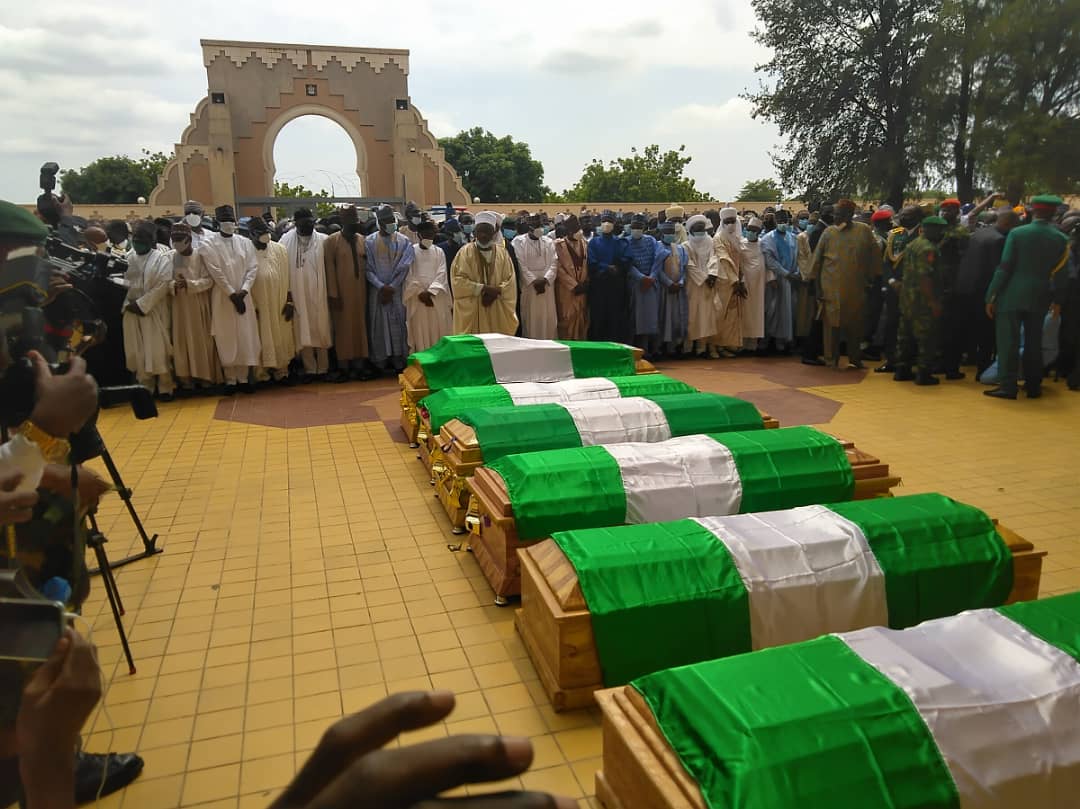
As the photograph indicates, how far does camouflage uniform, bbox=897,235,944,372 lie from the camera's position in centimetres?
818

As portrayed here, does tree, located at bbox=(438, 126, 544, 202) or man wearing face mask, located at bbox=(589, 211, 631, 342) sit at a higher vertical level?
tree, located at bbox=(438, 126, 544, 202)

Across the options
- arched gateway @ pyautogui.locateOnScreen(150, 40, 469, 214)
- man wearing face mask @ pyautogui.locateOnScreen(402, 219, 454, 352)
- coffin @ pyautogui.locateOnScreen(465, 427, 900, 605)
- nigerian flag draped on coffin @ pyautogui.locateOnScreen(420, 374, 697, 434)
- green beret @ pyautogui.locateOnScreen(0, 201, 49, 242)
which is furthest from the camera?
arched gateway @ pyautogui.locateOnScreen(150, 40, 469, 214)

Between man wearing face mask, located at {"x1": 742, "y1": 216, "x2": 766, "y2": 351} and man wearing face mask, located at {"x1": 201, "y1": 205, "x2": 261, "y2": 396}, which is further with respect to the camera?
man wearing face mask, located at {"x1": 742, "y1": 216, "x2": 766, "y2": 351}

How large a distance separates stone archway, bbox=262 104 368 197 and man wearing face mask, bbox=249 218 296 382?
22.3 metres

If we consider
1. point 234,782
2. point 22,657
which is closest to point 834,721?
point 22,657

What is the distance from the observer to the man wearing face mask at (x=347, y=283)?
8.67 m

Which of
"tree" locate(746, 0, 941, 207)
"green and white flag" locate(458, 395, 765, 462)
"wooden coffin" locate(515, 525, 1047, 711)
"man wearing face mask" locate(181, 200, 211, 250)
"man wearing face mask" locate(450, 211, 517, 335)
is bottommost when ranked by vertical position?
"wooden coffin" locate(515, 525, 1047, 711)

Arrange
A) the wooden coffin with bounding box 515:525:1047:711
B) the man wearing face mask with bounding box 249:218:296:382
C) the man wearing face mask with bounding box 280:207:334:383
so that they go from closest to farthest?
the wooden coffin with bounding box 515:525:1047:711 → the man wearing face mask with bounding box 249:218:296:382 → the man wearing face mask with bounding box 280:207:334:383

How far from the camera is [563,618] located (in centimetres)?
274

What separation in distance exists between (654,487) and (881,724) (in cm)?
194

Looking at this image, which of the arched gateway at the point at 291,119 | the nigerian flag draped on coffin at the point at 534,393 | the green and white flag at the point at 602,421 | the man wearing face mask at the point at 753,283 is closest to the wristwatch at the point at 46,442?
the green and white flag at the point at 602,421

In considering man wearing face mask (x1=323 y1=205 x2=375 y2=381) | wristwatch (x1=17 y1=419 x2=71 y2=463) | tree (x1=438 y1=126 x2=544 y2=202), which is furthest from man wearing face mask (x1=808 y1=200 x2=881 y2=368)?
tree (x1=438 y1=126 x2=544 y2=202)

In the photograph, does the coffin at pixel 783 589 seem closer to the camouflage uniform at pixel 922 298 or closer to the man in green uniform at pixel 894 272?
the camouflage uniform at pixel 922 298

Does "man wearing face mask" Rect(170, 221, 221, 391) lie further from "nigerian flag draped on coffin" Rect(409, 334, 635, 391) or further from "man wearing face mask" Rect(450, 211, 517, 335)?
"nigerian flag draped on coffin" Rect(409, 334, 635, 391)
